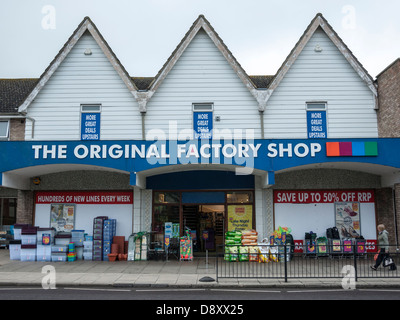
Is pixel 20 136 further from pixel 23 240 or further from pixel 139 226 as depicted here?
pixel 139 226

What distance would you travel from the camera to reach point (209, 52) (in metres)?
17.8

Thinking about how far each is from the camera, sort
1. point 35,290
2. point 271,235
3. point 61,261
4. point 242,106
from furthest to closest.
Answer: point 242,106 < point 271,235 < point 61,261 < point 35,290

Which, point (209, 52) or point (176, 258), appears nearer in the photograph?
point (176, 258)

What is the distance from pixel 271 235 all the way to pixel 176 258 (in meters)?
4.33

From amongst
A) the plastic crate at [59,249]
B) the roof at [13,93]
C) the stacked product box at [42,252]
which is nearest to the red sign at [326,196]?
the plastic crate at [59,249]

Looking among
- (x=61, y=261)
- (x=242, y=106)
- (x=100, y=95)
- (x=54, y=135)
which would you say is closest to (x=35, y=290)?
(x=61, y=261)

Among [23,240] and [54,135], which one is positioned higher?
[54,135]

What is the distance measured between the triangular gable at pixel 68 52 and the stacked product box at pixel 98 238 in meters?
5.89

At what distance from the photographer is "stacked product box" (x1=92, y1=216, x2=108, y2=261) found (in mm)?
15641

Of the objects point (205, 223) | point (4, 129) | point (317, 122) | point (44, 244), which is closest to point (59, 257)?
point (44, 244)

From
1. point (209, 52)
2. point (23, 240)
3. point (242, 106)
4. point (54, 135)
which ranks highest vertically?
point (209, 52)

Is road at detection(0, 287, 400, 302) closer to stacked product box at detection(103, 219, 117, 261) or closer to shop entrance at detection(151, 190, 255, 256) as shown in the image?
stacked product box at detection(103, 219, 117, 261)
